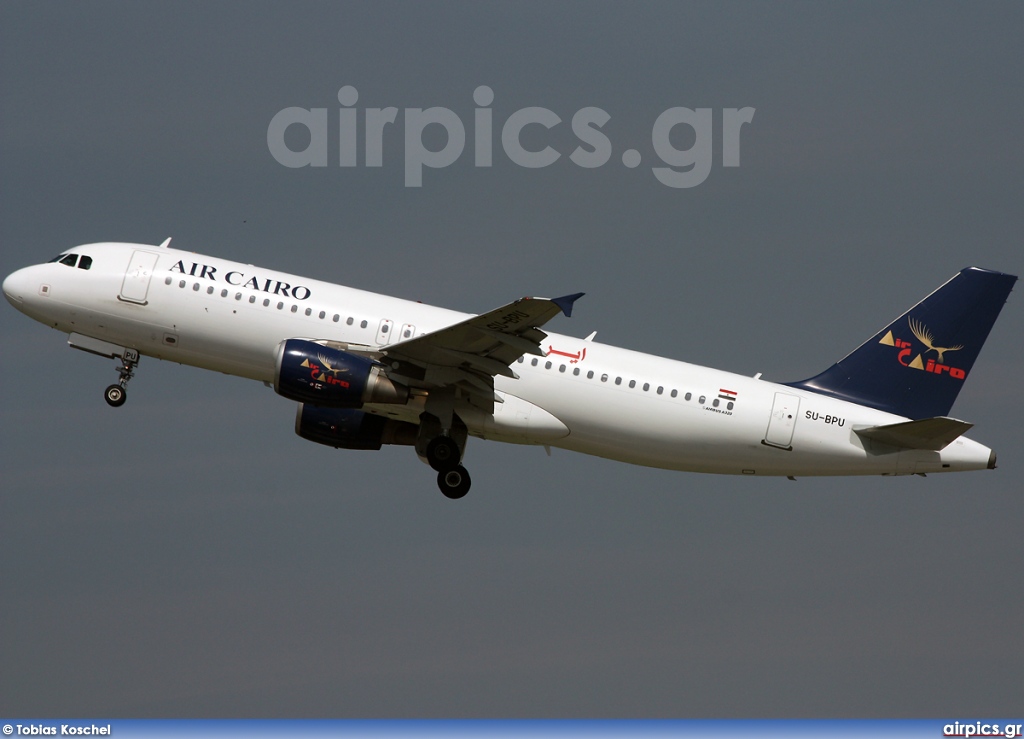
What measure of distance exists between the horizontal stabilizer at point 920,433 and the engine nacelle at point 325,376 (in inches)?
539

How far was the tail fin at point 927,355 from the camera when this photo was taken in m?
42.1

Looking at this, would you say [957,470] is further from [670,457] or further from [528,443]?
[528,443]

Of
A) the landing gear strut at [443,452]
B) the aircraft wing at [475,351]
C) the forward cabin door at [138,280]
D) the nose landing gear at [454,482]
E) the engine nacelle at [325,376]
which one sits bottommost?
the nose landing gear at [454,482]

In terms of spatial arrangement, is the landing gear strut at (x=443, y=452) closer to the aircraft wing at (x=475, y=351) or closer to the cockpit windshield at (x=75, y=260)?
the aircraft wing at (x=475, y=351)

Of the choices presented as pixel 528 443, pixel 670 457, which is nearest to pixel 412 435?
pixel 528 443

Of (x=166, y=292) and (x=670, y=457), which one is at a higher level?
(x=166, y=292)

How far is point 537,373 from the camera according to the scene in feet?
131

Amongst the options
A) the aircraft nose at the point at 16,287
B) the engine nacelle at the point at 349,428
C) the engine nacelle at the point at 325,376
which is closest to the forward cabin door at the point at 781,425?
the engine nacelle at the point at 349,428

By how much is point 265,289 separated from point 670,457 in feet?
39.9

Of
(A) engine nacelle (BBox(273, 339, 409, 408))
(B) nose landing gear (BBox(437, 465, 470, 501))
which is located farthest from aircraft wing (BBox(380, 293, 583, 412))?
(B) nose landing gear (BBox(437, 465, 470, 501))

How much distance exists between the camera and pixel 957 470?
39844mm

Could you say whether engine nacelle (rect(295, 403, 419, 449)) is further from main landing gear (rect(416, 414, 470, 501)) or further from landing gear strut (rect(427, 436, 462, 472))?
landing gear strut (rect(427, 436, 462, 472))

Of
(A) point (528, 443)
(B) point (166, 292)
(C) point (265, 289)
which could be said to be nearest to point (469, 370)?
(A) point (528, 443)

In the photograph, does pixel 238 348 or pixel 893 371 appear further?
pixel 893 371
